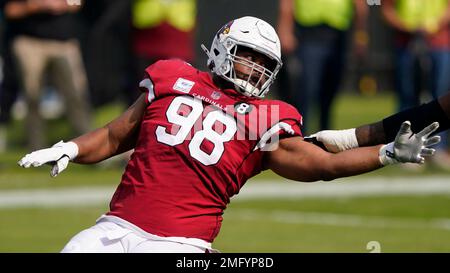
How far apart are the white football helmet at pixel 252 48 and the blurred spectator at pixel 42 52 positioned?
8.03 meters

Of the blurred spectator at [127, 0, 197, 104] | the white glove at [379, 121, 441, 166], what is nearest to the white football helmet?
the white glove at [379, 121, 441, 166]

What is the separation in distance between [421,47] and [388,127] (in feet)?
25.7

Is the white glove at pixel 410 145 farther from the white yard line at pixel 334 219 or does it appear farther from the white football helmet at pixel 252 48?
the white yard line at pixel 334 219

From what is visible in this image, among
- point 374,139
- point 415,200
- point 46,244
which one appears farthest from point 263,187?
point 374,139

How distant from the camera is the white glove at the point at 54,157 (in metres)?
6.46

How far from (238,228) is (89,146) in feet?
14.4

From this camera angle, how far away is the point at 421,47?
48.3ft

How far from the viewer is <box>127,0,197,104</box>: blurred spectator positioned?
A: 14.5m

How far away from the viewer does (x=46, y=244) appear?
A: 988cm

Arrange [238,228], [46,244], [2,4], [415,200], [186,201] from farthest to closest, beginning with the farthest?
[2,4] < [415,200] < [238,228] < [46,244] < [186,201]

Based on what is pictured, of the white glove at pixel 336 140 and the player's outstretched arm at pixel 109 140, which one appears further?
the white glove at pixel 336 140

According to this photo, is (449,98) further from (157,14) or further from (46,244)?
(157,14)

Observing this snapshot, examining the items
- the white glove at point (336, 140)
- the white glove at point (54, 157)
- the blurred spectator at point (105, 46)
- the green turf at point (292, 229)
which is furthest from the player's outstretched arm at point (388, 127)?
the blurred spectator at point (105, 46)

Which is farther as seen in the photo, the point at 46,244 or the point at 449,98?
the point at 46,244
